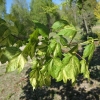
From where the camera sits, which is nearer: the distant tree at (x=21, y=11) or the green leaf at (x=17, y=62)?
the green leaf at (x=17, y=62)

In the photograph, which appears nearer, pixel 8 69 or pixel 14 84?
pixel 8 69

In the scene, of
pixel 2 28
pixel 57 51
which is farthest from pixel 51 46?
pixel 2 28

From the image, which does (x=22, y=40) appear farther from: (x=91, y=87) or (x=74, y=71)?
(x=91, y=87)

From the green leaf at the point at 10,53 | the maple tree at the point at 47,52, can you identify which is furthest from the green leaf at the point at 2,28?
the green leaf at the point at 10,53

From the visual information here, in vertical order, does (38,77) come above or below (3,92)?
below

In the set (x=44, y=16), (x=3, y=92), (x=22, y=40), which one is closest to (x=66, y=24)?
(x=22, y=40)

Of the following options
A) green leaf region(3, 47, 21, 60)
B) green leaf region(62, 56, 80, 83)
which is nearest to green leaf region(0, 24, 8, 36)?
green leaf region(3, 47, 21, 60)

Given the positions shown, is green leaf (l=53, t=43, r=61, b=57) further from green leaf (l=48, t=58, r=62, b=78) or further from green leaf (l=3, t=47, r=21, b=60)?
green leaf (l=3, t=47, r=21, b=60)

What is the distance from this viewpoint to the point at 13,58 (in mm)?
836

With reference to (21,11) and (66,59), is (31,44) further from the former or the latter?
(21,11)

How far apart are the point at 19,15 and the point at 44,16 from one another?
484 cm

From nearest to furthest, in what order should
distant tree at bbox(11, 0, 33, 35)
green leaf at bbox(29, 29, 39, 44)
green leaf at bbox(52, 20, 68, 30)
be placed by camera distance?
1. green leaf at bbox(29, 29, 39, 44)
2. green leaf at bbox(52, 20, 68, 30)
3. distant tree at bbox(11, 0, 33, 35)

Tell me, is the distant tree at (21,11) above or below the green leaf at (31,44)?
above

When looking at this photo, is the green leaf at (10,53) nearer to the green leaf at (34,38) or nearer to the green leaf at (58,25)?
the green leaf at (34,38)
